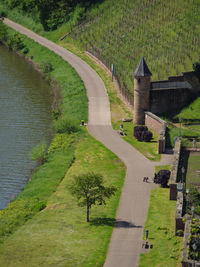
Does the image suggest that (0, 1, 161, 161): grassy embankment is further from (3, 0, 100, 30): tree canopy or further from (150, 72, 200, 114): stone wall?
(150, 72, 200, 114): stone wall

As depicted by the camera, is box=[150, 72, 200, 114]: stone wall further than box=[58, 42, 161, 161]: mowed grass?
Yes

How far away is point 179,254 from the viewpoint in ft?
163

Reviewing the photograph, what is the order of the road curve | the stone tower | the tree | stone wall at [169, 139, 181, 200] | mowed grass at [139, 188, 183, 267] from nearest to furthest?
mowed grass at [139, 188, 183, 267]
the road curve
the tree
stone wall at [169, 139, 181, 200]
the stone tower

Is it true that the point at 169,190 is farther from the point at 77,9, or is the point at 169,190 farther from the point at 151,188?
the point at 77,9

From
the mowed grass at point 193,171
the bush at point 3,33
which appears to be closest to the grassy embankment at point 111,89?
the mowed grass at point 193,171

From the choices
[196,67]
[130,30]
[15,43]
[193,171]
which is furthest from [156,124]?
[15,43]

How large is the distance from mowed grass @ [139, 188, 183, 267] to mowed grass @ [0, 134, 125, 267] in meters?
3.58

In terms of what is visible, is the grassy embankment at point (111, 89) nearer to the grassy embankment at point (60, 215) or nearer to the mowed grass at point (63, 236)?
the grassy embankment at point (60, 215)

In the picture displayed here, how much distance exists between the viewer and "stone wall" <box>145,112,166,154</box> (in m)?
72.5

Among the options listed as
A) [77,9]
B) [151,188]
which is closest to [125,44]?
[77,9]

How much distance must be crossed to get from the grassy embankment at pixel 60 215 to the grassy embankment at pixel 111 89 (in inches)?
178

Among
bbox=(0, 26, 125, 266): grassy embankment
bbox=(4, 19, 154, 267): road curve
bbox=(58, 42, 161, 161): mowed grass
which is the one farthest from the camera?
bbox=(58, 42, 161, 161): mowed grass

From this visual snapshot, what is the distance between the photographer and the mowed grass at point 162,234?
1934 inches

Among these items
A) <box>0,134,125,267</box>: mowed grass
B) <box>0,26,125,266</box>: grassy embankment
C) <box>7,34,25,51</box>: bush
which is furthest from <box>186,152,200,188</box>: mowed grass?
<box>7,34,25,51</box>: bush
